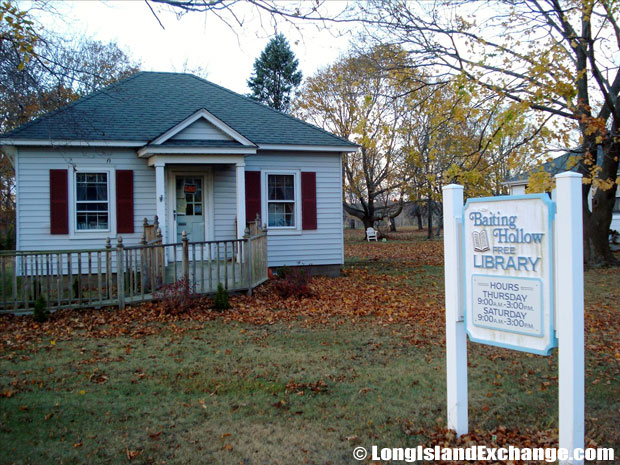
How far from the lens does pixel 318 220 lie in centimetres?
1532

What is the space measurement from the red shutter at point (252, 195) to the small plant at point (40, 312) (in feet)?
21.1

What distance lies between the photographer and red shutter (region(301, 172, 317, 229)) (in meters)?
15.1

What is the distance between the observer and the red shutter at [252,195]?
47.9 feet

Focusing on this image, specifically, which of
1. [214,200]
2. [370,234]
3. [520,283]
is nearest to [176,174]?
[214,200]

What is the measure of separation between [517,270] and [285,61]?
A: 36751 millimetres

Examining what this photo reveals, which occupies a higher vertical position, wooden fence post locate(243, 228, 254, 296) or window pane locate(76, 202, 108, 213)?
window pane locate(76, 202, 108, 213)

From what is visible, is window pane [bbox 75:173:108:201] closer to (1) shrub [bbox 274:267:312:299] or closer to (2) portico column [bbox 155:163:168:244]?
(2) portico column [bbox 155:163:168:244]

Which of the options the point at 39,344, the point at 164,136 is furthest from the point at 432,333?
the point at 164,136

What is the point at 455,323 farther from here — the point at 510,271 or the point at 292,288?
the point at 292,288

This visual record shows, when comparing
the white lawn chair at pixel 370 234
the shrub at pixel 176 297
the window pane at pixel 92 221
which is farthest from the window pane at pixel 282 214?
the white lawn chair at pixel 370 234

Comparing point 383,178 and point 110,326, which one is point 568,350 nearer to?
point 110,326

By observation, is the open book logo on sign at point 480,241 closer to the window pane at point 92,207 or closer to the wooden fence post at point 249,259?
the wooden fence post at point 249,259

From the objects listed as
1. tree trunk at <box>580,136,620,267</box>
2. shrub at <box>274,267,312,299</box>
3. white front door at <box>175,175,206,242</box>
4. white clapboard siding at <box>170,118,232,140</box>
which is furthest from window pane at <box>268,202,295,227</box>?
tree trunk at <box>580,136,620,267</box>

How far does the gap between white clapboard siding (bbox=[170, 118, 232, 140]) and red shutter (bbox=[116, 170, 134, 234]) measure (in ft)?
5.89
